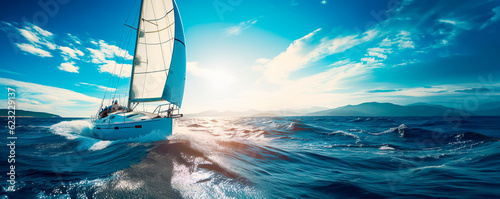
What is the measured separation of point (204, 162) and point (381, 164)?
6.87 metres

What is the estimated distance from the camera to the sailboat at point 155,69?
10773 mm

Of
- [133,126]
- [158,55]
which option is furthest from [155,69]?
[133,126]

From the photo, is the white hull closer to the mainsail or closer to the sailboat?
the sailboat

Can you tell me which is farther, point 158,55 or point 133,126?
point 158,55

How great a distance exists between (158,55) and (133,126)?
6.61 metres

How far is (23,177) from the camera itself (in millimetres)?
4012

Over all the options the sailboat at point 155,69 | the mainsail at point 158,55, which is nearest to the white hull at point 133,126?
the sailboat at point 155,69

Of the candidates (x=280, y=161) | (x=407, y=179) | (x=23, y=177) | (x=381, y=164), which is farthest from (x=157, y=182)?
(x=381, y=164)

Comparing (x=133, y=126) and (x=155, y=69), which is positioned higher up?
(x=155, y=69)

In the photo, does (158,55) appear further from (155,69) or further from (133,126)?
(133,126)

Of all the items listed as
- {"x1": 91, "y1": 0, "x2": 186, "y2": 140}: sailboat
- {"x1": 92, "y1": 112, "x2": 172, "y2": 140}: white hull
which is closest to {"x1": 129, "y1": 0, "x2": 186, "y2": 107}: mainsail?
{"x1": 91, "y1": 0, "x2": 186, "y2": 140}: sailboat

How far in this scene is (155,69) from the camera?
13.6m

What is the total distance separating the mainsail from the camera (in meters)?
12.6

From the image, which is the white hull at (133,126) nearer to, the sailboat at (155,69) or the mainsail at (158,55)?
the sailboat at (155,69)
